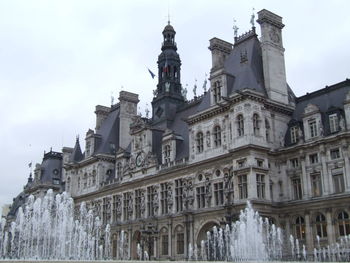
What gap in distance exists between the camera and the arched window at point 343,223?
40.3 m

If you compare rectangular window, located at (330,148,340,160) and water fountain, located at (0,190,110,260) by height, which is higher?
rectangular window, located at (330,148,340,160)

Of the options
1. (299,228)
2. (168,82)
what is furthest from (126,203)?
(299,228)

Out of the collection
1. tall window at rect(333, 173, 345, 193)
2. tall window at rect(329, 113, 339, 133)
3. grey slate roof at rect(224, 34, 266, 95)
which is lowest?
tall window at rect(333, 173, 345, 193)

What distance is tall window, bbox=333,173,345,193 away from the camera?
41597 millimetres

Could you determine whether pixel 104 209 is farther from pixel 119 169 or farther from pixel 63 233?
pixel 63 233

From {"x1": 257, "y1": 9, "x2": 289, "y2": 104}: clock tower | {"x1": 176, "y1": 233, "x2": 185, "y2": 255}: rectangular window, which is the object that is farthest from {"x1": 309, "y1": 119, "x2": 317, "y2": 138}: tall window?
{"x1": 176, "y1": 233, "x2": 185, "y2": 255}: rectangular window

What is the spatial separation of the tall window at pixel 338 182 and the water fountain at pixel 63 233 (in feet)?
104

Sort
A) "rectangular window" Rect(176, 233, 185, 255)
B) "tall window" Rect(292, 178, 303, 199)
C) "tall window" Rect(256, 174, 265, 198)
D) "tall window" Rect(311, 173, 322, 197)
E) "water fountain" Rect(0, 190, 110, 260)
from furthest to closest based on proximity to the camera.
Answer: "water fountain" Rect(0, 190, 110, 260) → "rectangular window" Rect(176, 233, 185, 255) → "tall window" Rect(292, 178, 303, 199) → "tall window" Rect(256, 174, 265, 198) → "tall window" Rect(311, 173, 322, 197)

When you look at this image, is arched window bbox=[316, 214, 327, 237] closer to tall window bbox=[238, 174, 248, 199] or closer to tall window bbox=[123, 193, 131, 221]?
tall window bbox=[238, 174, 248, 199]

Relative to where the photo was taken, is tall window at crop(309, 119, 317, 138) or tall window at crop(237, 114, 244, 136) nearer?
tall window at crop(309, 119, 317, 138)

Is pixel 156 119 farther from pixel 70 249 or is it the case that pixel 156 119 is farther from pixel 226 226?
pixel 226 226

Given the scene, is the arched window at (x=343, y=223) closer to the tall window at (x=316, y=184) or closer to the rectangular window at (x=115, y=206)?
the tall window at (x=316, y=184)

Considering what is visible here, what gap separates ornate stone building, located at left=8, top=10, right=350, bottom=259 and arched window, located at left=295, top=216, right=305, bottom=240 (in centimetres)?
9

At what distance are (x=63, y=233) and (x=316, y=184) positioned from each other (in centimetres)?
4015
